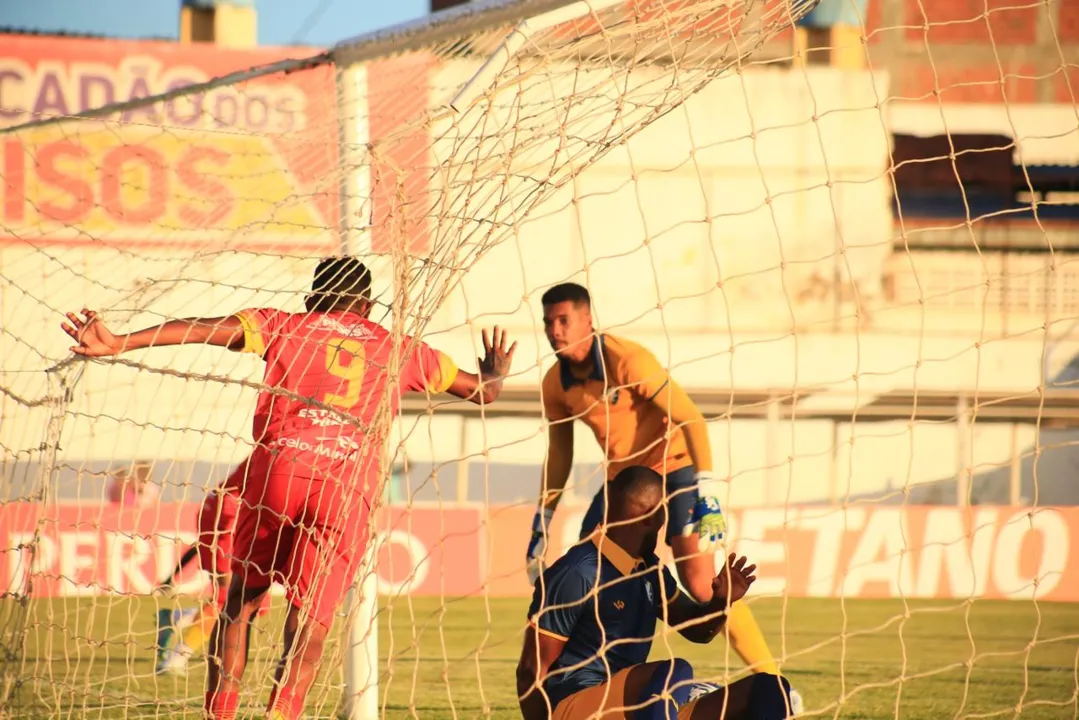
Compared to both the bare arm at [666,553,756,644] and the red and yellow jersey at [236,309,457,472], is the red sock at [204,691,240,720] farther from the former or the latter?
the bare arm at [666,553,756,644]

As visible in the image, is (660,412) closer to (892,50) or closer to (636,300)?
(636,300)

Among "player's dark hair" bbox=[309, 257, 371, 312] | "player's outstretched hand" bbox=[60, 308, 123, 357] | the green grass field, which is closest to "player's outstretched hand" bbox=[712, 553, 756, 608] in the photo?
the green grass field

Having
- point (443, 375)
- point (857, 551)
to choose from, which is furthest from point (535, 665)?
point (857, 551)

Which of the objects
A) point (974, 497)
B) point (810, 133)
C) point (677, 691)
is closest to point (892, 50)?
point (810, 133)

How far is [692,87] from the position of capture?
432cm

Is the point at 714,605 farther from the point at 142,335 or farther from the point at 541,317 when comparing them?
the point at 541,317

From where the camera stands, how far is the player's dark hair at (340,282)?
14.8ft

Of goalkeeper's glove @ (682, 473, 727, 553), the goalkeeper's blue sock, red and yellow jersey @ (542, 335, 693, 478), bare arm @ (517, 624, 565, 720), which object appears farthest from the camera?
red and yellow jersey @ (542, 335, 693, 478)

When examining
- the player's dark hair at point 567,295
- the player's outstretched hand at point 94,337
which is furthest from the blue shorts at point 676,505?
the player's outstretched hand at point 94,337

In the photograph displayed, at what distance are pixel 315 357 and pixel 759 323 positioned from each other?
18006mm

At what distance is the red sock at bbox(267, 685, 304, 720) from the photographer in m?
4.01

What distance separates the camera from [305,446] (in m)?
4.28

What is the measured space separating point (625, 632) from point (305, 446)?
49.2 inches

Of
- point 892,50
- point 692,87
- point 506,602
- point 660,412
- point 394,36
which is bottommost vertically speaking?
point 506,602
